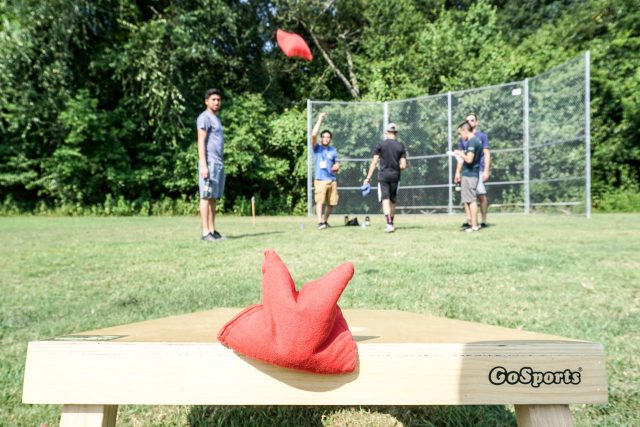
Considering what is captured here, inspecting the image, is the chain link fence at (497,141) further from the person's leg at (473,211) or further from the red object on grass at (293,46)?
the red object on grass at (293,46)

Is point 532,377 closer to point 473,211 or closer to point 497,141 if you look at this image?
point 473,211

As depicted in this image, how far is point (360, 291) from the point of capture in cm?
348

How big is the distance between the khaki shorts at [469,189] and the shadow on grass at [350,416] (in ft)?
22.1

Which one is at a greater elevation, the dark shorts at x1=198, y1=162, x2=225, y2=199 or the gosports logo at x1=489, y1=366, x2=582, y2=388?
the dark shorts at x1=198, y1=162, x2=225, y2=199

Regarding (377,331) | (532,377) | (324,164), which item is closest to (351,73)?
(324,164)

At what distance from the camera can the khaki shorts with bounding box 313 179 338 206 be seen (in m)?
9.37

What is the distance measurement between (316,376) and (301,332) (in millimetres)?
119

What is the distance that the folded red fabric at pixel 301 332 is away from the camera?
1073 mm

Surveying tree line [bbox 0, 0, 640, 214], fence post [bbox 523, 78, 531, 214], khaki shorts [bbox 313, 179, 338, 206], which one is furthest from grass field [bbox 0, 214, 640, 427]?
tree line [bbox 0, 0, 640, 214]

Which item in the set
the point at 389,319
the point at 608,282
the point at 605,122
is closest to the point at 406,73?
the point at 605,122

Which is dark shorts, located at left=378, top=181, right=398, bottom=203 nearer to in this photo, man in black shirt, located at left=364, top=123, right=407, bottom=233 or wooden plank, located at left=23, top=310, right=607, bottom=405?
man in black shirt, located at left=364, top=123, right=407, bottom=233

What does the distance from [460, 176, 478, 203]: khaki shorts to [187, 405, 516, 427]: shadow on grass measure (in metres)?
6.74

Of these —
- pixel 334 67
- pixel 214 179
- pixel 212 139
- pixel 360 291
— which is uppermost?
pixel 334 67

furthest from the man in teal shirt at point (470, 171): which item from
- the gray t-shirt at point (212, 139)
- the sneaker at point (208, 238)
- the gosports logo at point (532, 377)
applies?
the gosports logo at point (532, 377)
